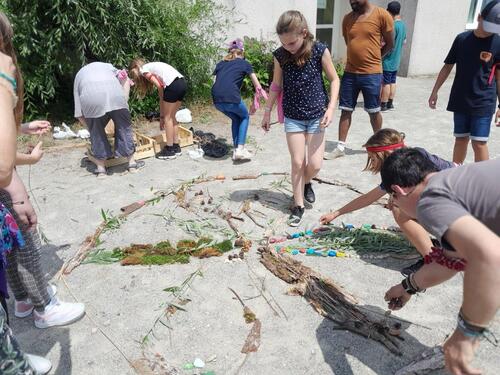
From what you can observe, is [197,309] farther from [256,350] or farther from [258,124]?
[258,124]

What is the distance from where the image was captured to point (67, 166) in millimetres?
5887

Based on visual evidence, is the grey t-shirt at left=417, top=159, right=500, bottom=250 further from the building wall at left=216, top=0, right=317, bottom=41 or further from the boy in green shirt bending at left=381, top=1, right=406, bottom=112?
the building wall at left=216, top=0, right=317, bottom=41

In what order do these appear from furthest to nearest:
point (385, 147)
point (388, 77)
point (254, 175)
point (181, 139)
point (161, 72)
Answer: point (388, 77) → point (181, 139) → point (161, 72) → point (254, 175) → point (385, 147)

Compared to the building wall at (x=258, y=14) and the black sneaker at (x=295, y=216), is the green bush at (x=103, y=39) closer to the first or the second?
the building wall at (x=258, y=14)

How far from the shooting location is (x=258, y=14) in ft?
29.2

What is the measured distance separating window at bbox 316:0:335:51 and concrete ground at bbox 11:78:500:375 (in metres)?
6.41

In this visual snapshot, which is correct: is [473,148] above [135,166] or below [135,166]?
above

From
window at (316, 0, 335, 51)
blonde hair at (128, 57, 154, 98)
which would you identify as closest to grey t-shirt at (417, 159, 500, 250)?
blonde hair at (128, 57, 154, 98)

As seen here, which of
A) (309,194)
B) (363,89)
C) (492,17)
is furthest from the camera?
(363,89)

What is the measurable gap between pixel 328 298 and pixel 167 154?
376 centimetres

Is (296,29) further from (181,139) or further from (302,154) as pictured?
(181,139)

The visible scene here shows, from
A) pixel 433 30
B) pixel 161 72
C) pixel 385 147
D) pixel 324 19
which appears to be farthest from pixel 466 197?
pixel 433 30

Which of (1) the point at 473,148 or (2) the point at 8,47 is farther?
(1) the point at 473,148

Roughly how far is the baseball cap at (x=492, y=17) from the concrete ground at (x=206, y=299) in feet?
6.02
